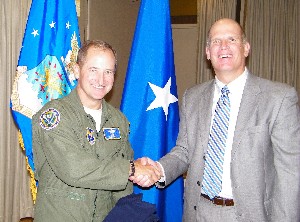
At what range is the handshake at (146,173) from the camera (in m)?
2.16

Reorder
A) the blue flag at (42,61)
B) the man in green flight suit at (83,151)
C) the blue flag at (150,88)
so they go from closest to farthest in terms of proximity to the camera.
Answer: the man in green flight suit at (83,151)
the blue flag at (42,61)
the blue flag at (150,88)

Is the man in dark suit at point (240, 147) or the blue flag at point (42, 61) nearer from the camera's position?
the man in dark suit at point (240, 147)

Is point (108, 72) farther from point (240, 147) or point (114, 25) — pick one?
point (114, 25)

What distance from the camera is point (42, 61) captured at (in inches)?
93.8

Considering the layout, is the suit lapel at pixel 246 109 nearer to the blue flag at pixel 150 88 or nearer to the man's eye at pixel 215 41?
the man's eye at pixel 215 41

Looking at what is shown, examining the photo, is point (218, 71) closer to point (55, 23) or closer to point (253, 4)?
point (55, 23)

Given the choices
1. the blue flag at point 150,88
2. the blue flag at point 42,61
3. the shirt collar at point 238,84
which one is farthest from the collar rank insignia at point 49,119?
the shirt collar at point 238,84

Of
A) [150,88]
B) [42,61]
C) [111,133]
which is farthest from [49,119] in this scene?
[150,88]

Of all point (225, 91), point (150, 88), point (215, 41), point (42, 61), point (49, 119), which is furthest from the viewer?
point (150, 88)

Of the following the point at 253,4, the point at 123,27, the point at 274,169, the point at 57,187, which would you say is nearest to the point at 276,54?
the point at 253,4

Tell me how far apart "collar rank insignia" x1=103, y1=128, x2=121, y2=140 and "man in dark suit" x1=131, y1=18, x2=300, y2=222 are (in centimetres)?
32

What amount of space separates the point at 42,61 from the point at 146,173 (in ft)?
3.47

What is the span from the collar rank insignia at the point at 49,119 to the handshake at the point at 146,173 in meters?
0.58

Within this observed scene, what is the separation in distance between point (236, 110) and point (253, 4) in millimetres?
4585
